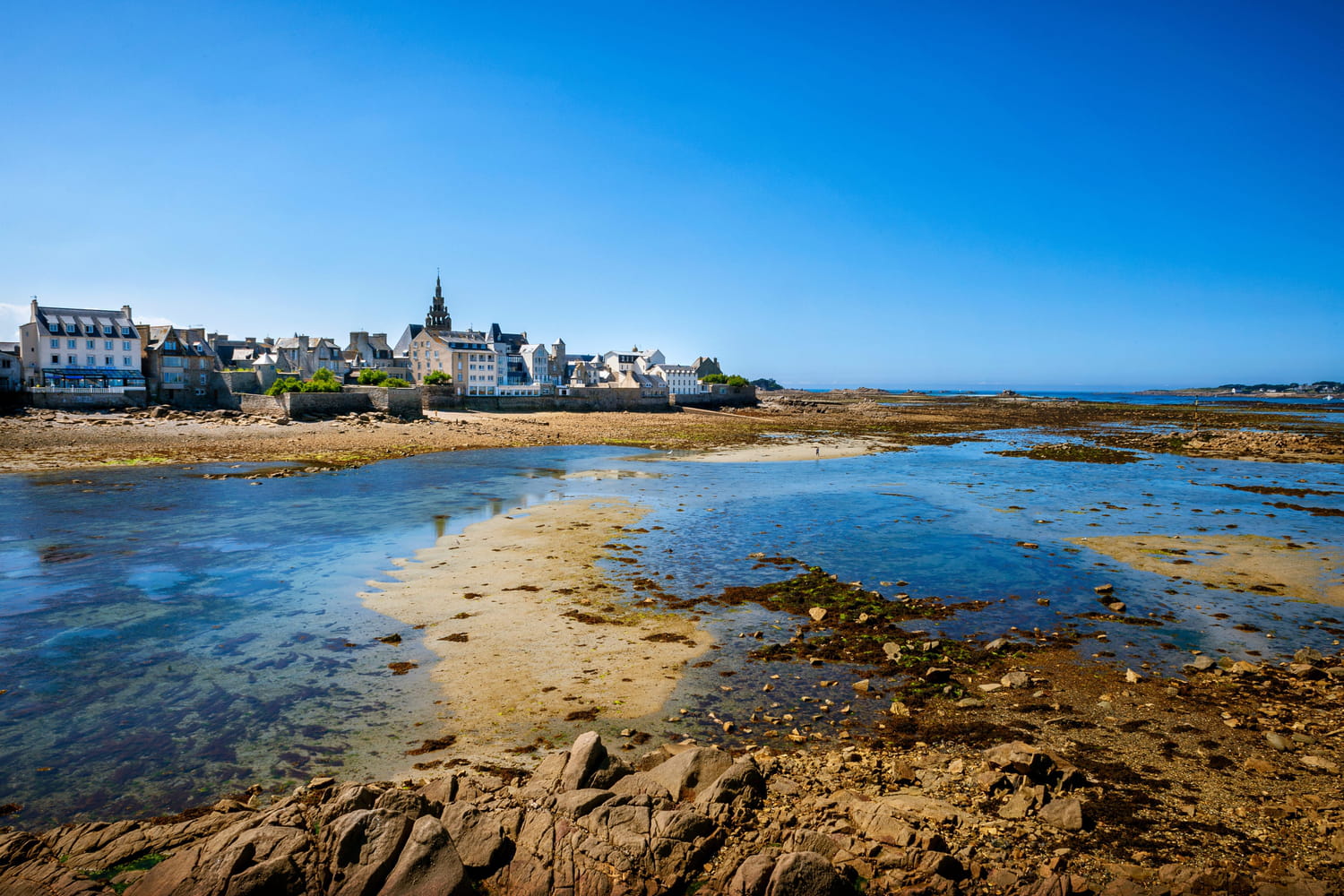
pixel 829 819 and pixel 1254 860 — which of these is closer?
pixel 1254 860

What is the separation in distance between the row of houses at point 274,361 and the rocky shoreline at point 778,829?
218ft

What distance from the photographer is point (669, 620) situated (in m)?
14.5

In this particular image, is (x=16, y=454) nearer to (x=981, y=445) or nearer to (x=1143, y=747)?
(x=1143, y=747)

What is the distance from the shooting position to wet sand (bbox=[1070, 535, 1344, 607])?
17281 mm

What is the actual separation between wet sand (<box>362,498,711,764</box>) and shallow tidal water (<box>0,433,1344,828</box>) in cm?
58

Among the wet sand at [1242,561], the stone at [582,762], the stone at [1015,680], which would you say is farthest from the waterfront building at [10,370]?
the wet sand at [1242,561]

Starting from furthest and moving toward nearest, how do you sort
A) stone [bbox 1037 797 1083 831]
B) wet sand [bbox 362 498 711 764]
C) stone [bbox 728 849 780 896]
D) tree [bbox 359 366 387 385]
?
tree [bbox 359 366 387 385] < wet sand [bbox 362 498 711 764] < stone [bbox 1037 797 1083 831] < stone [bbox 728 849 780 896]

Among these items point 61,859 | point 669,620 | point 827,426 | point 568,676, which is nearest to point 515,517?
point 669,620

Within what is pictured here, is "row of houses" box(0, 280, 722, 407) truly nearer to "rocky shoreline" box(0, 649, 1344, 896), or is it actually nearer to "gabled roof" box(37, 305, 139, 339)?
"gabled roof" box(37, 305, 139, 339)

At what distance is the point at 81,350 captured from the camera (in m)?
60.2

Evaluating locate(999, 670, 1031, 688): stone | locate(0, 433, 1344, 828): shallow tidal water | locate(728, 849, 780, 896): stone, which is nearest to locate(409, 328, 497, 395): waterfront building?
locate(0, 433, 1344, 828): shallow tidal water

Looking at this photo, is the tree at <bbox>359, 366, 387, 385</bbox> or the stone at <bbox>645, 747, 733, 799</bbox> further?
the tree at <bbox>359, 366, 387, 385</bbox>

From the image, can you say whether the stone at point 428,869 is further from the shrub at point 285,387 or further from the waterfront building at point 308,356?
the waterfront building at point 308,356

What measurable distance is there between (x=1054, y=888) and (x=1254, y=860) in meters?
2.40
